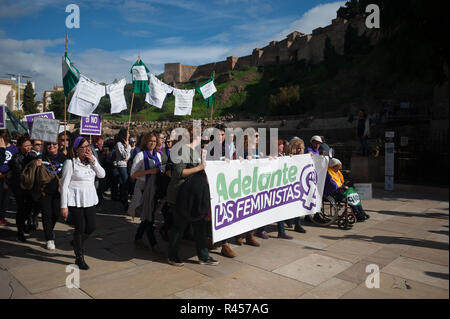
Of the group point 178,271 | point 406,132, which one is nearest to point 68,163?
point 178,271

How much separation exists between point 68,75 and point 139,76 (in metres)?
2.15

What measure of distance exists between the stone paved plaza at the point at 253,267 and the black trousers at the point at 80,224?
1.14 feet

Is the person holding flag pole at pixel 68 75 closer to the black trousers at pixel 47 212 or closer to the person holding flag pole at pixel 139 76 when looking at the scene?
the person holding flag pole at pixel 139 76

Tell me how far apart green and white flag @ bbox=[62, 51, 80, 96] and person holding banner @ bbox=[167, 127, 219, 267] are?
427cm

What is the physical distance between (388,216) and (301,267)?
12.9ft

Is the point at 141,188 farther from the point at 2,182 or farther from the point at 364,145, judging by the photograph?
the point at 364,145

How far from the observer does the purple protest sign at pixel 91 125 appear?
9828 millimetres

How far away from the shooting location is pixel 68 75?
7266 mm

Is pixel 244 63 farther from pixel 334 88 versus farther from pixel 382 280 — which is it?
pixel 382 280

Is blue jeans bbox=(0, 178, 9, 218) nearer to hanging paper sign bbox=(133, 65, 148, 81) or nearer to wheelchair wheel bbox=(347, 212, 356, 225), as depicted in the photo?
hanging paper sign bbox=(133, 65, 148, 81)

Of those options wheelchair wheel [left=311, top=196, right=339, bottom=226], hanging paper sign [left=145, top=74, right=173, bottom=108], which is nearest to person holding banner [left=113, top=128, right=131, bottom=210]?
hanging paper sign [left=145, top=74, right=173, bottom=108]

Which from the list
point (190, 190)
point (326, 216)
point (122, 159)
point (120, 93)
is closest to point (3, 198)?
point (122, 159)

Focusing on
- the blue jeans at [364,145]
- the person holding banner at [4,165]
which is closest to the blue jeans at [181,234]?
the person holding banner at [4,165]

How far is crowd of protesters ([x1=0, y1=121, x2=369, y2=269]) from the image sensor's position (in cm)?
421
